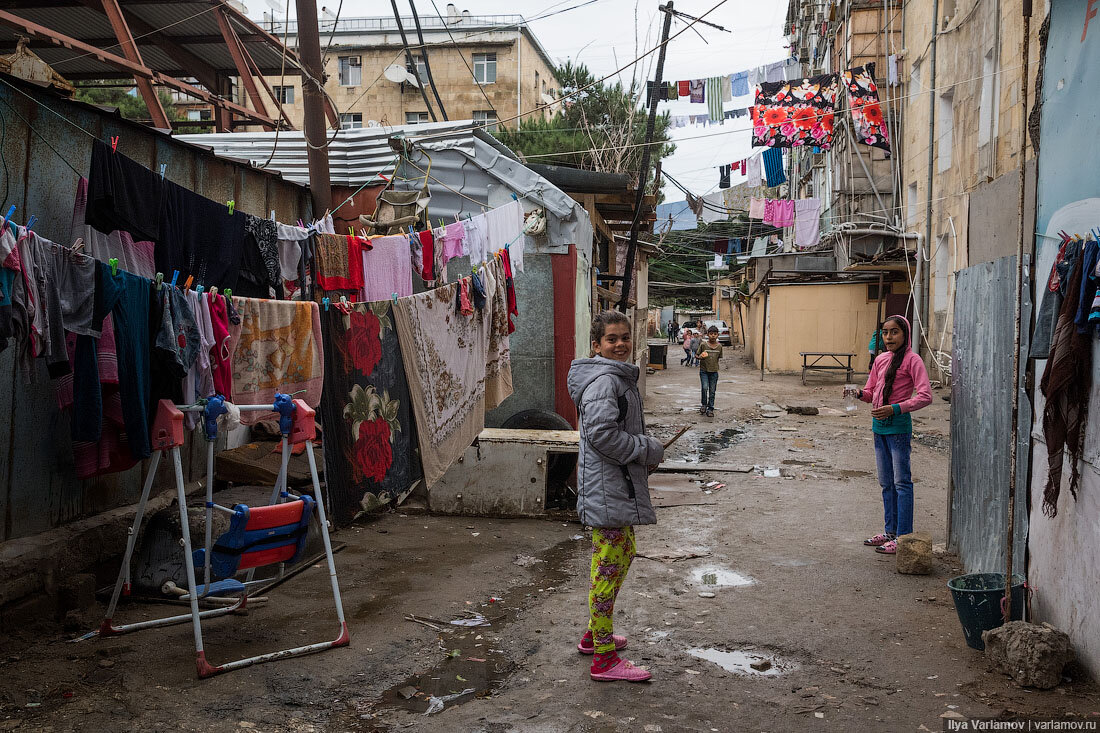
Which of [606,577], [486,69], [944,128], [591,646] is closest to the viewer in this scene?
[606,577]

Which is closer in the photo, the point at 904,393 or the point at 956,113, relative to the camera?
the point at 904,393

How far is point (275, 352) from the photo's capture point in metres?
5.31

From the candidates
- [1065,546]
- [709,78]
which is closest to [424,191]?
[1065,546]

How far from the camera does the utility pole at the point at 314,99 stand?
6.55m

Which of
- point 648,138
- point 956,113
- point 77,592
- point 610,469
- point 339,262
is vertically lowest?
point 77,592

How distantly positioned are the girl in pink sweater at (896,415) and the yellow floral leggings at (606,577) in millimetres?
3023

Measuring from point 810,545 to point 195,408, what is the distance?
5064 millimetres

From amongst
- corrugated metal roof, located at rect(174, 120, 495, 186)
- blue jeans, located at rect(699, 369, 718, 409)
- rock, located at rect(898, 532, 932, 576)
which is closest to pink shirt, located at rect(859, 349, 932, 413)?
rock, located at rect(898, 532, 932, 576)

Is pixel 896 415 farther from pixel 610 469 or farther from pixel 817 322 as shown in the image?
pixel 817 322

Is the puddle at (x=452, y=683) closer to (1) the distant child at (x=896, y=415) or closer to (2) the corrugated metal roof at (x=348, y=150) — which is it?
(1) the distant child at (x=896, y=415)

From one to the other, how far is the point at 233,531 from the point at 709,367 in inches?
528

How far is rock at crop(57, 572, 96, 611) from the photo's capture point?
4.84m

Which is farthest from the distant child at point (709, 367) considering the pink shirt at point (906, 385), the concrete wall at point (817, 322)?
the concrete wall at point (817, 322)

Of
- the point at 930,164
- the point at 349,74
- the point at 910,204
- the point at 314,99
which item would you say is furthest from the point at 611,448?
the point at 349,74
